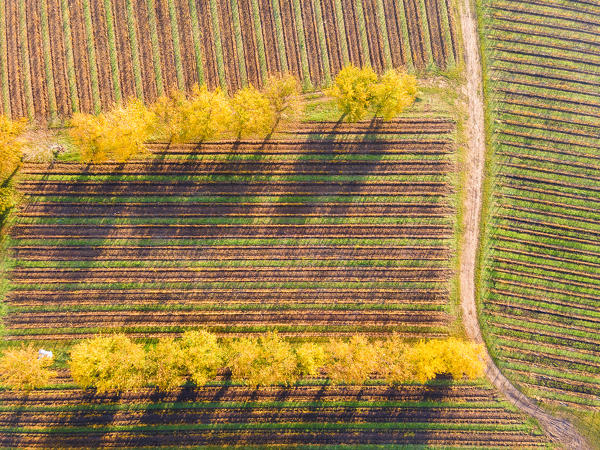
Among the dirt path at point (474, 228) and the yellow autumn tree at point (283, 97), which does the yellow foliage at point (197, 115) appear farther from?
the dirt path at point (474, 228)

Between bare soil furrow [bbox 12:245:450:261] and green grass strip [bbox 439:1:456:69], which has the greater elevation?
green grass strip [bbox 439:1:456:69]

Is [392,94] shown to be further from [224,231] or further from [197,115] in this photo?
[224,231]

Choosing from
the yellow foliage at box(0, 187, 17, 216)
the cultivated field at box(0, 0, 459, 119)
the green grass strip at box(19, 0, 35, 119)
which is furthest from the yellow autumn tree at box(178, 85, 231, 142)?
the yellow foliage at box(0, 187, 17, 216)

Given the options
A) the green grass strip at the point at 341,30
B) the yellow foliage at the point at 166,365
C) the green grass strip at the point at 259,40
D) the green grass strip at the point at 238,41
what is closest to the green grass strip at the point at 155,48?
the green grass strip at the point at 238,41

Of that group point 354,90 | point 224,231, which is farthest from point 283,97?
point 224,231

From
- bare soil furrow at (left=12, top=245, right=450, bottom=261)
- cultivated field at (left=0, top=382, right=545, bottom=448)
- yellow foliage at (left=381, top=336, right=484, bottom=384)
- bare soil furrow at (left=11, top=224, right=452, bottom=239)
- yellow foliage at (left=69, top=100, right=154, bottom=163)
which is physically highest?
yellow foliage at (left=69, top=100, right=154, bottom=163)

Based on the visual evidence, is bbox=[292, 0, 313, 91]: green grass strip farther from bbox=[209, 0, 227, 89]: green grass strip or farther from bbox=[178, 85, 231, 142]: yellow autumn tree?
bbox=[178, 85, 231, 142]: yellow autumn tree

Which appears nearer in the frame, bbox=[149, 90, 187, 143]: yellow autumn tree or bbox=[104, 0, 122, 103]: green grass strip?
bbox=[149, 90, 187, 143]: yellow autumn tree
